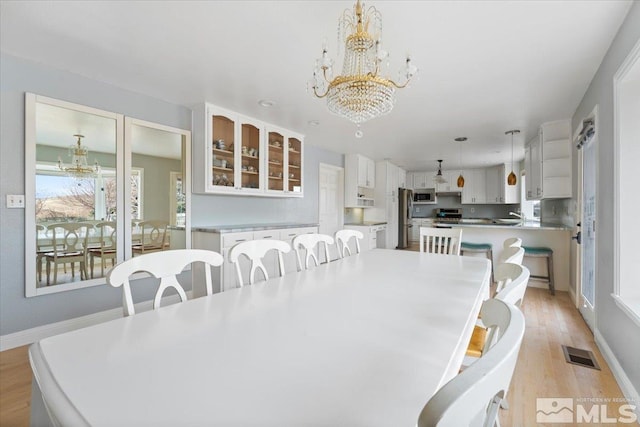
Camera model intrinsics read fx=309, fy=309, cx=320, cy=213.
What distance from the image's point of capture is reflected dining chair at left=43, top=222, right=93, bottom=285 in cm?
259

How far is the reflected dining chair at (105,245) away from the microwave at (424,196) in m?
8.00

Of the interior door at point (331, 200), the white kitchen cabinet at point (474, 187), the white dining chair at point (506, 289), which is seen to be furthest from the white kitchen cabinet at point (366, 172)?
the white dining chair at point (506, 289)

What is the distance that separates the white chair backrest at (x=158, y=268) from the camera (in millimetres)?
1211

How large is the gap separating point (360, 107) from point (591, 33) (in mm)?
1708

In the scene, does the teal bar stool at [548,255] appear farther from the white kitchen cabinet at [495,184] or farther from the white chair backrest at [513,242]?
the white kitchen cabinet at [495,184]

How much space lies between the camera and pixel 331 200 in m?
6.22

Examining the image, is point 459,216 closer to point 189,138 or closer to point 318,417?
point 189,138

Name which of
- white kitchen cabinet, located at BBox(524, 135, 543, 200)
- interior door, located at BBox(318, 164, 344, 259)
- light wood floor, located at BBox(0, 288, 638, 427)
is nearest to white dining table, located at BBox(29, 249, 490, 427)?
light wood floor, located at BBox(0, 288, 638, 427)

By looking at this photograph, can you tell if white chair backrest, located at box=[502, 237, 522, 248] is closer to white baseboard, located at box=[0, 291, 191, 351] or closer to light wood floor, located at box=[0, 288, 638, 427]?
light wood floor, located at box=[0, 288, 638, 427]

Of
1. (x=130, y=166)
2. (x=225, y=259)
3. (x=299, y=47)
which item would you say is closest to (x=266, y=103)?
(x=299, y=47)

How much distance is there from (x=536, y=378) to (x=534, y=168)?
3.73 m

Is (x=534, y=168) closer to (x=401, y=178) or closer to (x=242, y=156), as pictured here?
(x=401, y=178)

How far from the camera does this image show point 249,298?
1338 millimetres

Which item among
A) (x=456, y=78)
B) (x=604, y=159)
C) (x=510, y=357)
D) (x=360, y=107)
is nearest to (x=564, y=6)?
(x=456, y=78)
